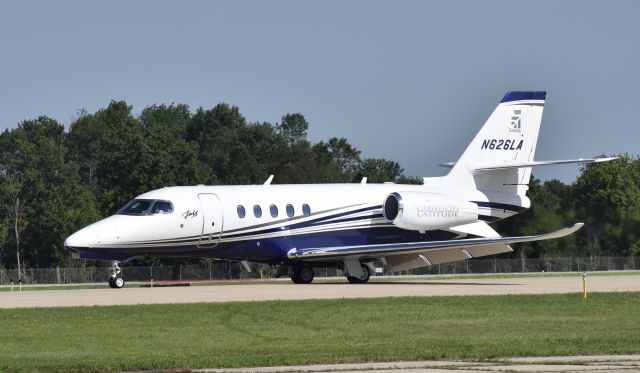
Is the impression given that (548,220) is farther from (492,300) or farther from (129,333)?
(129,333)

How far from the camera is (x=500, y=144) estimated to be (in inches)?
1978

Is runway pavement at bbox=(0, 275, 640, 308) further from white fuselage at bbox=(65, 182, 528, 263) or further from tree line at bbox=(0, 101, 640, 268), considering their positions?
tree line at bbox=(0, 101, 640, 268)

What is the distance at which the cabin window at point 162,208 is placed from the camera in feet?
143

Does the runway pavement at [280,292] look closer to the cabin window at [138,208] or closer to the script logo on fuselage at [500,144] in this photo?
the cabin window at [138,208]

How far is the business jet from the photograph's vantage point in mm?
A: 43625

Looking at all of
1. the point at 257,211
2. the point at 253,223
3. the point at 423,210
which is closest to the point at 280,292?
the point at 253,223

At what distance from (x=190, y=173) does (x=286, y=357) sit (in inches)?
2448

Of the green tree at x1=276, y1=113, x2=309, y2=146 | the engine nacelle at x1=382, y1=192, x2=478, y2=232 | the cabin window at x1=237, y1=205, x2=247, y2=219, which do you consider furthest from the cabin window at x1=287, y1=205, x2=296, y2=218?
the green tree at x1=276, y1=113, x2=309, y2=146

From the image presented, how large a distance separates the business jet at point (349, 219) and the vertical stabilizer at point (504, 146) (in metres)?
0.04

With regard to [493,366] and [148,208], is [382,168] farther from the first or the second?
[493,366]

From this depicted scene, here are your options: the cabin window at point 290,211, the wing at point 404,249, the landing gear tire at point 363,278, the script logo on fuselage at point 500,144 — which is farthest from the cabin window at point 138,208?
the script logo on fuselage at point 500,144

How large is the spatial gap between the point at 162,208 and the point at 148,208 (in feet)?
1.49

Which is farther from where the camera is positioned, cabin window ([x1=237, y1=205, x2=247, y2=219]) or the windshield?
cabin window ([x1=237, y1=205, x2=247, y2=219])

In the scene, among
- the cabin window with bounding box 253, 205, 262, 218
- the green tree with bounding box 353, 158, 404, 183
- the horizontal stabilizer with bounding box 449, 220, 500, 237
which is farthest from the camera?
the green tree with bounding box 353, 158, 404, 183
